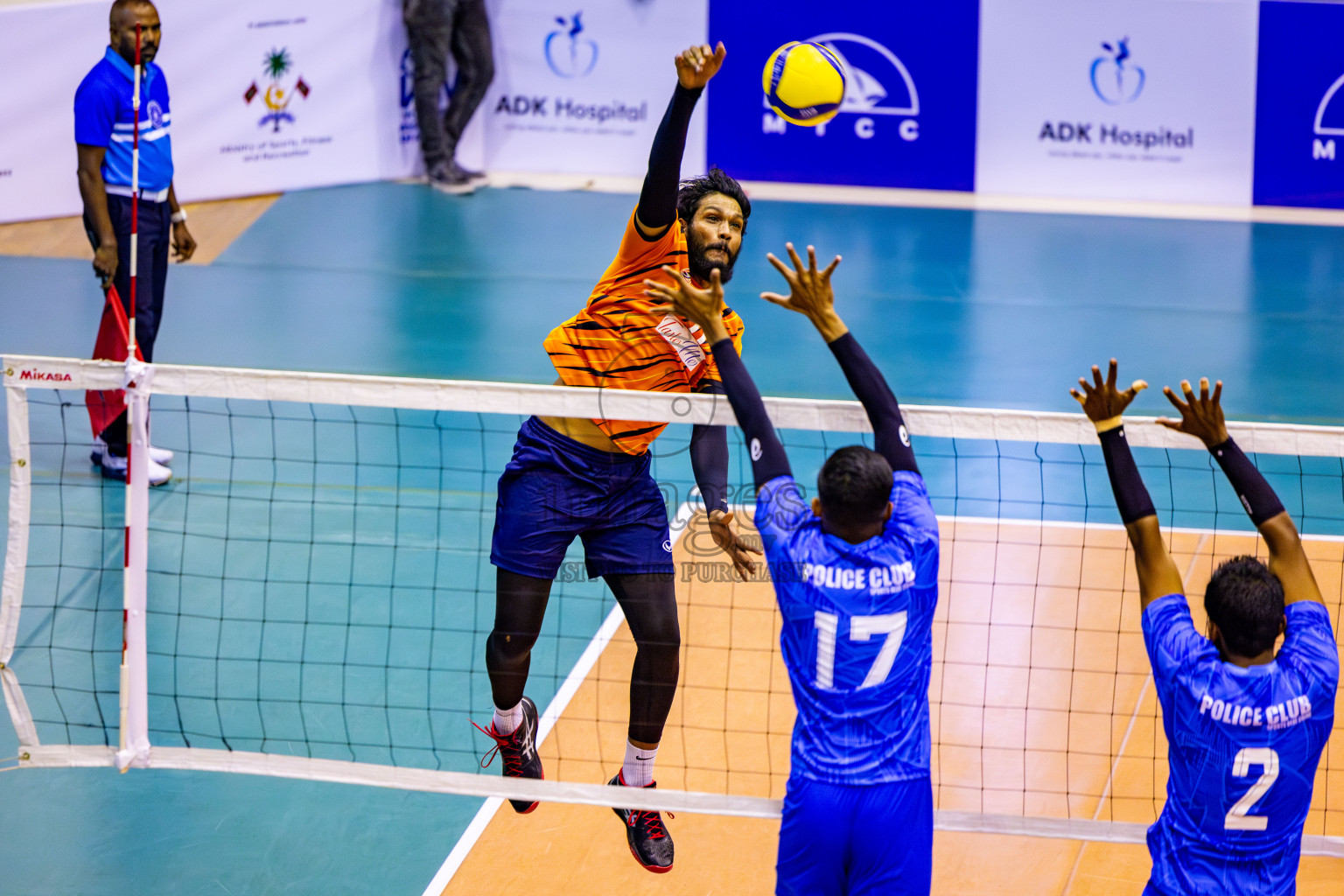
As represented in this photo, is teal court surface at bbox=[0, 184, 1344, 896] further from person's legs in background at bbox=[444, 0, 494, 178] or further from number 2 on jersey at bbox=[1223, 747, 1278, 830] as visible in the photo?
number 2 on jersey at bbox=[1223, 747, 1278, 830]

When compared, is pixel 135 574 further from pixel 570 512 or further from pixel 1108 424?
pixel 1108 424

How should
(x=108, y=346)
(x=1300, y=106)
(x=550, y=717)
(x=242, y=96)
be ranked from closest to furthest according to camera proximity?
(x=550, y=717)
(x=108, y=346)
(x=242, y=96)
(x=1300, y=106)

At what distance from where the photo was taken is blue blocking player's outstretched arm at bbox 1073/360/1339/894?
142 inches

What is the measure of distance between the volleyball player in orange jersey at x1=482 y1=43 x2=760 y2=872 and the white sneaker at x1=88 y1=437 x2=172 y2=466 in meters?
4.59

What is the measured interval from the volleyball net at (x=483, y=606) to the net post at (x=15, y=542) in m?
0.01

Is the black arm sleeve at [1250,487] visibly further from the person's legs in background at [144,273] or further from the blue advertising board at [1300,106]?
the blue advertising board at [1300,106]

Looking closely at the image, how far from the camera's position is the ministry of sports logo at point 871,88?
1526cm

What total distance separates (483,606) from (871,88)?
9.75 meters

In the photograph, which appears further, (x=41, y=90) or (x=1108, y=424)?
(x=41, y=90)

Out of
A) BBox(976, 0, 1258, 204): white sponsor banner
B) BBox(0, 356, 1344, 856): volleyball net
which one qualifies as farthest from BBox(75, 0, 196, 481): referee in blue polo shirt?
BBox(976, 0, 1258, 204): white sponsor banner

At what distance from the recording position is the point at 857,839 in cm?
395

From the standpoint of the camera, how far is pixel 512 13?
51.5 ft

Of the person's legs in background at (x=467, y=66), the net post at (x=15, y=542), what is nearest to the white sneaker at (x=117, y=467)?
the net post at (x=15, y=542)

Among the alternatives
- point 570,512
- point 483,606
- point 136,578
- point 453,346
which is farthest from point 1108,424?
point 453,346
